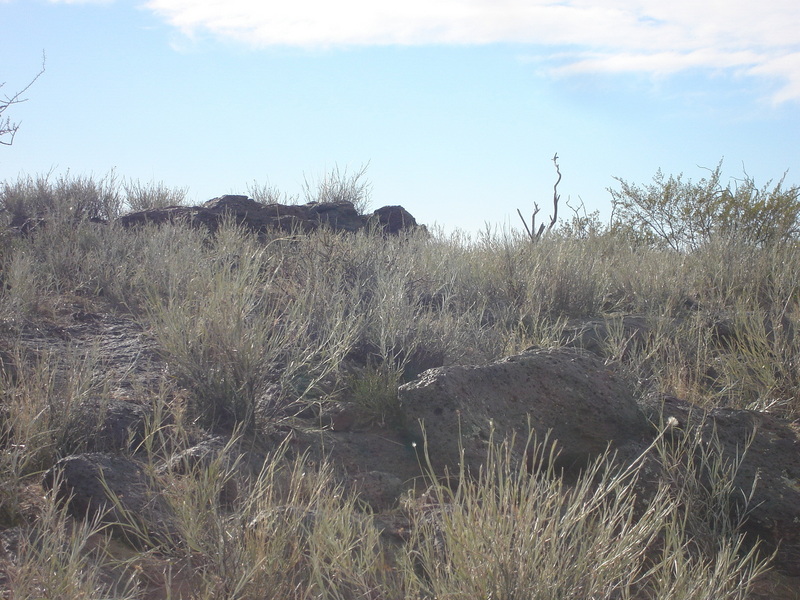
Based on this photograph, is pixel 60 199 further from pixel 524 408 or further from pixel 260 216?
pixel 524 408

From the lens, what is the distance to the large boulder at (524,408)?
354cm

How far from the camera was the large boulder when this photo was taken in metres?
3.54

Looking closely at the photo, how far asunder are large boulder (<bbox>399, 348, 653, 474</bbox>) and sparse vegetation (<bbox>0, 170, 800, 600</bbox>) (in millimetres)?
144

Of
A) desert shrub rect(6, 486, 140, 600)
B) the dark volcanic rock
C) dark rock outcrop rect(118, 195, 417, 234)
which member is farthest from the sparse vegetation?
the dark volcanic rock

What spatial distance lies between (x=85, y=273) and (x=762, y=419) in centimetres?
536

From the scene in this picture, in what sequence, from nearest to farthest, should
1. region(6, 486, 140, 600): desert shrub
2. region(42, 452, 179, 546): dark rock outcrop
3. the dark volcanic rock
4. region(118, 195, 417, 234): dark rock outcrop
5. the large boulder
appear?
region(6, 486, 140, 600): desert shrub → region(42, 452, 179, 546): dark rock outcrop → the large boulder → region(118, 195, 417, 234): dark rock outcrop → the dark volcanic rock

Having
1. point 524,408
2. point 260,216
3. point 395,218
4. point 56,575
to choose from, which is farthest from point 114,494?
point 395,218

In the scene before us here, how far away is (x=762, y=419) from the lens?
3.79 meters

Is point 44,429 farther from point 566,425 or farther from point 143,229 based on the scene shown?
point 143,229

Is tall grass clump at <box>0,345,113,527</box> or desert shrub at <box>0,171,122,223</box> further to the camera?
desert shrub at <box>0,171,122,223</box>

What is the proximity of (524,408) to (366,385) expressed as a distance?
0.97 metres

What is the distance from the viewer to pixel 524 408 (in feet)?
12.3

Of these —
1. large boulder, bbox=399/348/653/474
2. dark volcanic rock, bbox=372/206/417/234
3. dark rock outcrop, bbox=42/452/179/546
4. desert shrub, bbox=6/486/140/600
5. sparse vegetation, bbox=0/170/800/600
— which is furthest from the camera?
dark volcanic rock, bbox=372/206/417/234

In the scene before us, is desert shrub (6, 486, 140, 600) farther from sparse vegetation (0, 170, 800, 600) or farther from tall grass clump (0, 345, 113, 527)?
tall grass clump (0, 345, 113, 527)
